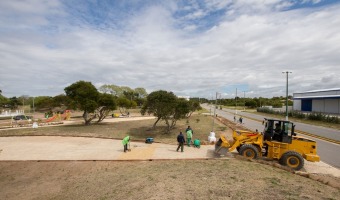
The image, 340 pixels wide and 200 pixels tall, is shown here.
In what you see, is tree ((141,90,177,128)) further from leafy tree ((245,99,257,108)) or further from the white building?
leafy tree ((245,99,257,108))

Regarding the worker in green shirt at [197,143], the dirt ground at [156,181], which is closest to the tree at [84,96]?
the dirt ground at [156,181]

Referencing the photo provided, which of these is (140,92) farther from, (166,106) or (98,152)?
(98,152)

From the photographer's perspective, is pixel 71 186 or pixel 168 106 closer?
pixel 71 186

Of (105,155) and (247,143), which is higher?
(247,143)

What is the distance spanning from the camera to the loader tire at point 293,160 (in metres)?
12.5

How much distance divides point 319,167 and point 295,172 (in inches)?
98.8

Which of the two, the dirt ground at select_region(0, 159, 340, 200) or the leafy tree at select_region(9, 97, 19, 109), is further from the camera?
the leafy tree at select_region(9, 97, 19, 109)

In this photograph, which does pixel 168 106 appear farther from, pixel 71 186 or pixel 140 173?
pixel 71 186

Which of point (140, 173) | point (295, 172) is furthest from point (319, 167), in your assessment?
point (140, 173)

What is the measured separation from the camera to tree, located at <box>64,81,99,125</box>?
33.6m

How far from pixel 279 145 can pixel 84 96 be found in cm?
2810

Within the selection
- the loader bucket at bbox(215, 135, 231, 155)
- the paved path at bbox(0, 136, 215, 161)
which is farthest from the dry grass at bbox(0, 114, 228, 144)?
the loader bucket at bbox(215, 135, 231, 155)

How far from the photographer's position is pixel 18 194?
10.3 meters

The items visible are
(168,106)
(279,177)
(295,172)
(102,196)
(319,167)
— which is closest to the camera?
(102,196)
